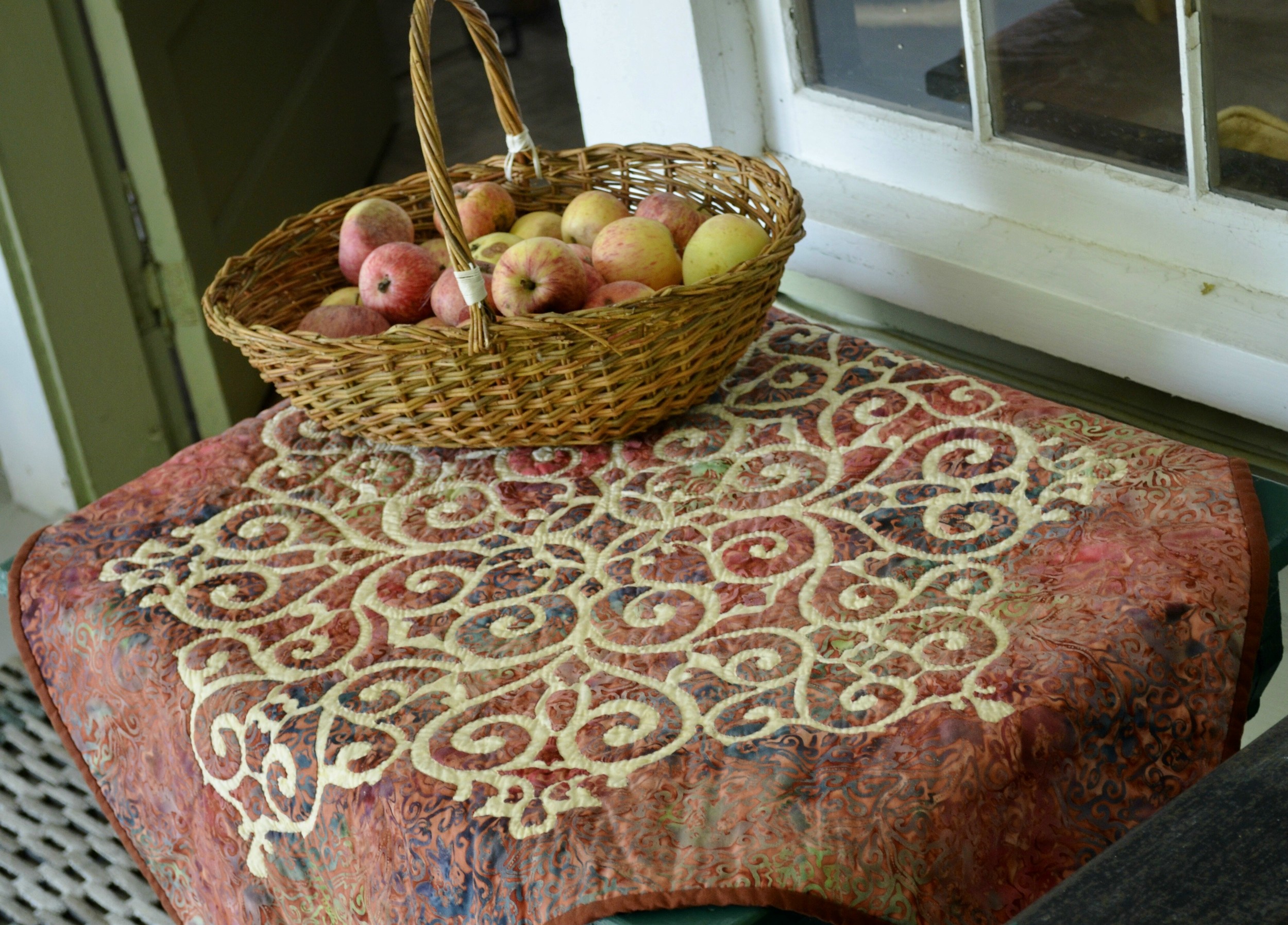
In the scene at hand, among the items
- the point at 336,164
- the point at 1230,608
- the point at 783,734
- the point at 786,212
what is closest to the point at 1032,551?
the point at 1230,608

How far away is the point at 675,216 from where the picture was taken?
114cm

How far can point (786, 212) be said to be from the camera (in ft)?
3.47

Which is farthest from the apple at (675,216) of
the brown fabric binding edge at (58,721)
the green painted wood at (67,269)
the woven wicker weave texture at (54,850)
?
the green painted wood at (67,269)

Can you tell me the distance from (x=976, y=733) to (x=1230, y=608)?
0.68 ft

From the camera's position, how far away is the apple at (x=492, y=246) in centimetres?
111

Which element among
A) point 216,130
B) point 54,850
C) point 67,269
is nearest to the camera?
point 54,850

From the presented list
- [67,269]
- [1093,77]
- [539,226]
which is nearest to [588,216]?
[539,226]

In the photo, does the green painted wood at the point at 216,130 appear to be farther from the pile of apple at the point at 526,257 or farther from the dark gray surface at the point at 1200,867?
the dark gray surface at the point at 1200,867

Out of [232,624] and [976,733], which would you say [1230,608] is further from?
[232,624]

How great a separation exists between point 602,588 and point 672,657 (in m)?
0.10

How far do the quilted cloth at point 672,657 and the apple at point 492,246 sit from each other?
0.18 metres

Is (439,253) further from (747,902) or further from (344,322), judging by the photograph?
(747,902)

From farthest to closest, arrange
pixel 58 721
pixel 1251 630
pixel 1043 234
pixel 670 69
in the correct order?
pixel 670 69 < pixel 1043 234 < pixel 58 721 < pixel 1251 630

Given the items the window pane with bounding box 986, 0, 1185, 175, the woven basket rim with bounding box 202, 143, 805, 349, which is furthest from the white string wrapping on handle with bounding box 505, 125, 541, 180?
the window pane with bounding box 986, 0, 1185, 175
